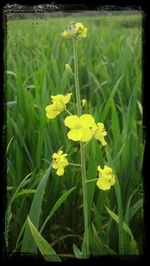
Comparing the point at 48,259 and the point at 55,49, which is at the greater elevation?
the point at 55,49

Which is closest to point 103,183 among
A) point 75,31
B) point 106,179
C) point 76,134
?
point 106,179

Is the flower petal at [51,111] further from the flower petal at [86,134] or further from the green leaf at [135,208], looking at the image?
the green leaf at [135,208]

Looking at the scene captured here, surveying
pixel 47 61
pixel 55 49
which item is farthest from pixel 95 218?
pixel 55 49

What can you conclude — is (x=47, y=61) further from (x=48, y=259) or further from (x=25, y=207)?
(x=48, y=259)

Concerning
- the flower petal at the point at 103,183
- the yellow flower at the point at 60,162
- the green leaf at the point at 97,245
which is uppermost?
the yellow flower at the point at 60,162

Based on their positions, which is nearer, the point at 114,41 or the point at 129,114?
the point at 129,114

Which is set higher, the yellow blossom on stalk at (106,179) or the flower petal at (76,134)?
the flower petal at (76,134)

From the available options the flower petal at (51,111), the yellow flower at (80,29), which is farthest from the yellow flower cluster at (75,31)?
the flower petal at (51,111)

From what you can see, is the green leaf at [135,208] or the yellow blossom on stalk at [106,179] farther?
the green leaf at [135,208]
